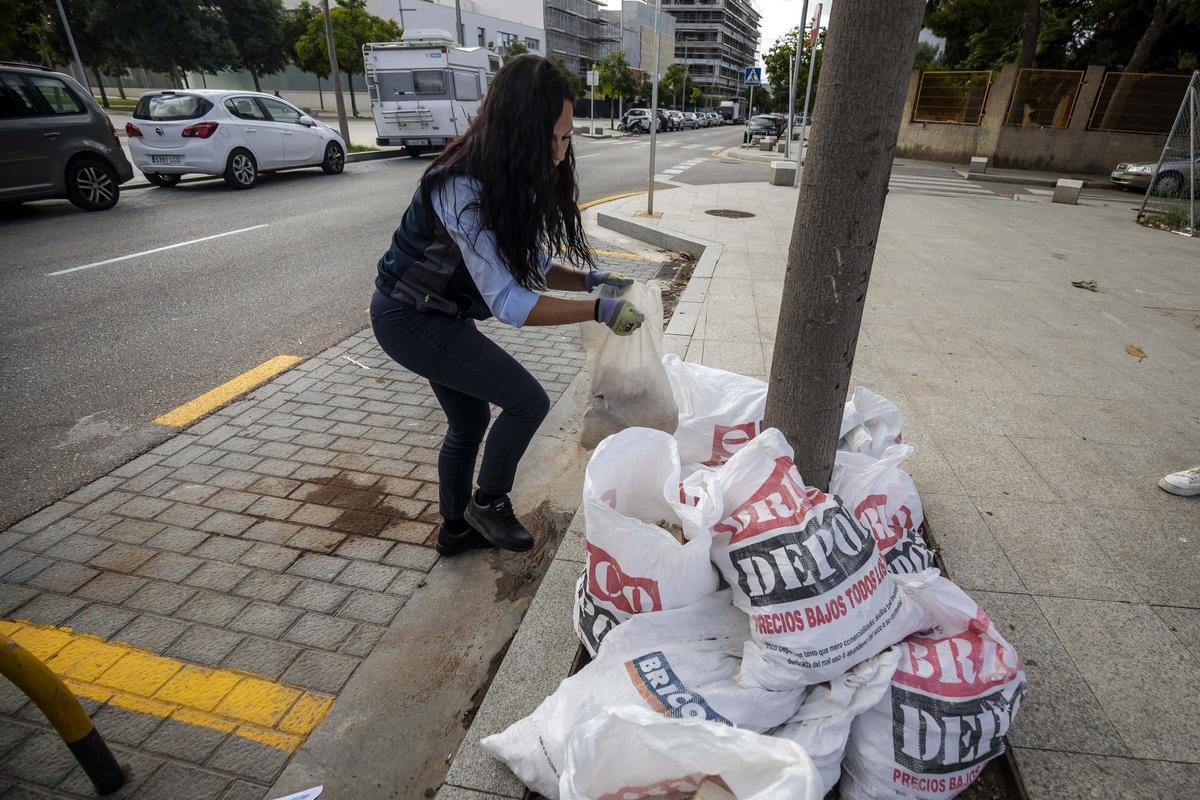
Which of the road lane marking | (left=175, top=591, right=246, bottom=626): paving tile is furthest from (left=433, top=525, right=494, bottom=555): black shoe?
the road lane marking

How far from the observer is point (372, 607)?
2.40 metres

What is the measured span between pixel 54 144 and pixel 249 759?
10047 mm

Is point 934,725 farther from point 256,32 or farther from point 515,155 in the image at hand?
point 256,32

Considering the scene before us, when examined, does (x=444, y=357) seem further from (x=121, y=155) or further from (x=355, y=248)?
(x=121, y=155)

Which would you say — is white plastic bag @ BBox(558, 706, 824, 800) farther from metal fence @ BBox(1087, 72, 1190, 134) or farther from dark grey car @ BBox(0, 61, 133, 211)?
metal fence @ BBox(1087, 72, 1190, 134)

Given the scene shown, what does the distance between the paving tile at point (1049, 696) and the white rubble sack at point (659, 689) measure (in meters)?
0.74

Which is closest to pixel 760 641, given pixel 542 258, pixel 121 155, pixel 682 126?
pixel 542 258

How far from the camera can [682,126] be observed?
49.0 m

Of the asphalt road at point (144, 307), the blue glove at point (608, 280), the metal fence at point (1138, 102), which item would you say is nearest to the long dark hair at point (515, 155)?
the blue glove at point (608, 280)

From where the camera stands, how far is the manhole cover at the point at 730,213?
10.1 meters

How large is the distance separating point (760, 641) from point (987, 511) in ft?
5.62

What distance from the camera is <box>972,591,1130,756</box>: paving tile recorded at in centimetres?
172

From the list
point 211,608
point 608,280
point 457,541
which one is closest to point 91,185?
point 211,608

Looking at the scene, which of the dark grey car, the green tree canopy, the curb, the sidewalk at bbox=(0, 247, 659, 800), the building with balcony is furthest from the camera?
the building with balcony
